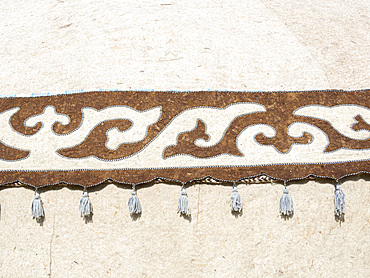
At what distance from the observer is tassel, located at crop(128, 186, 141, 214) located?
2219 millimetres

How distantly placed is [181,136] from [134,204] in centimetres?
57

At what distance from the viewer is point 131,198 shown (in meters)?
2.24

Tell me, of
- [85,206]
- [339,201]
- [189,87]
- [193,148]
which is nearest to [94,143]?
[85,206]

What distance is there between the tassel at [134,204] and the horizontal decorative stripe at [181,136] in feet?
0.36

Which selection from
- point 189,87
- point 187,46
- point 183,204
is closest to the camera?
point 183,204

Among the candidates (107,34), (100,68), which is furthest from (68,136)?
(107,34)

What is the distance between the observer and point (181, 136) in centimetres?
233

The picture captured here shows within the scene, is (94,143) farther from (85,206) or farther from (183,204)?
(183,204)

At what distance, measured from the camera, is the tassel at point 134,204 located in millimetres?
2219

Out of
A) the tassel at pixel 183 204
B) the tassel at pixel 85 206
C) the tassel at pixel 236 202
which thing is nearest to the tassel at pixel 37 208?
the tassel at pixel 85 206

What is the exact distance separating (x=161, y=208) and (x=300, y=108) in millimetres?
1255

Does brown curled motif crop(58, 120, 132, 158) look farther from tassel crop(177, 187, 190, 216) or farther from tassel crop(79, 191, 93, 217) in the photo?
tassel crop(177, 187, 190, 216)

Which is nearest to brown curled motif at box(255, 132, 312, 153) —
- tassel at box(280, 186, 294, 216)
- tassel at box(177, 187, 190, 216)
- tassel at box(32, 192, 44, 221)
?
tassel at box(280, 186, 294, 216)

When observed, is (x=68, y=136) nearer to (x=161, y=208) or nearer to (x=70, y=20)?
(x=161, y=208)
